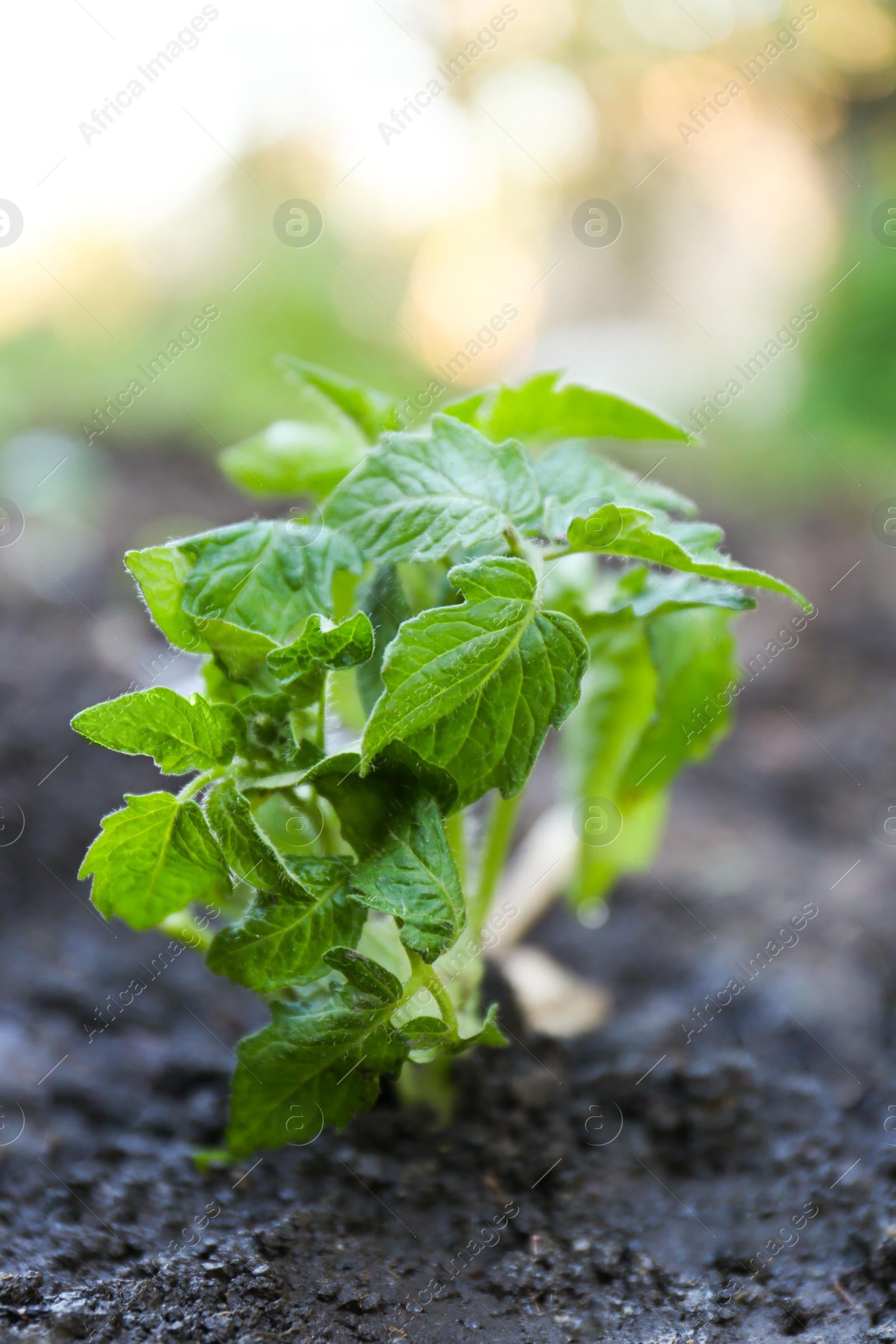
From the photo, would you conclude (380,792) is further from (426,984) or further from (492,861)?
(492,861)

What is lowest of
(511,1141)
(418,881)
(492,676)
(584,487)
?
(511,1141)

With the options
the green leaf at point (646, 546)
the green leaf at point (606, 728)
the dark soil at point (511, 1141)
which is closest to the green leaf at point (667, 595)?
the green leaf at point (646, 546)

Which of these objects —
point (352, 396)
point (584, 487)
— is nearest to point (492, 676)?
point (584, 487)

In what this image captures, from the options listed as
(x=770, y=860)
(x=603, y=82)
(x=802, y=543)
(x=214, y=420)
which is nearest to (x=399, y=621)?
(x=770, y=860)

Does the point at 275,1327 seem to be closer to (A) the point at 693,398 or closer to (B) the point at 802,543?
(B) the point at 802,543

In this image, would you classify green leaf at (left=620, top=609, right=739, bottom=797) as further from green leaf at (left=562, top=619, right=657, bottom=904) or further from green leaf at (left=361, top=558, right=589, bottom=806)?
green leaf at (left=361, top=558, right=589, bottom=806)

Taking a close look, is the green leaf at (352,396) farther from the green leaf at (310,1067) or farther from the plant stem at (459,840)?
the green leaf at (310,1067)
